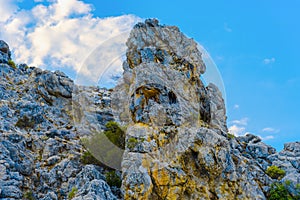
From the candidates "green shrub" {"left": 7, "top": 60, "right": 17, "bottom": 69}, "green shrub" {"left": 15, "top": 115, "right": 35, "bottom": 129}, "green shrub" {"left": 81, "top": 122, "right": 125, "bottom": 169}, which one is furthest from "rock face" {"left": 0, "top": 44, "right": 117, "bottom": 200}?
"green shrub" {"left": 81, "top": 122, "right": 125, "bottom": 169}

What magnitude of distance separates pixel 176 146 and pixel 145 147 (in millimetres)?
3032

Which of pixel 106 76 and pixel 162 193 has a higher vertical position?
pixel 106 76

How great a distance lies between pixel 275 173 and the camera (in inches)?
1366

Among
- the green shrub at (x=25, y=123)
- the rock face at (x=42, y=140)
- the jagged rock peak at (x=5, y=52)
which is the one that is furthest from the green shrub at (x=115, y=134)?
the jagged rock peak at (x=5, y=52)

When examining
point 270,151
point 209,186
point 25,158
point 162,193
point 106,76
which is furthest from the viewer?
point 270,151

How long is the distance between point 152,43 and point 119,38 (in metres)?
10.1

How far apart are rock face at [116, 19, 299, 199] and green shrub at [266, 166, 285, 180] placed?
1509 mm

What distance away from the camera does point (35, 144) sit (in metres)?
31.5

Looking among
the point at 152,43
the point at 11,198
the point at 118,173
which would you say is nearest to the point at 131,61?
the point at 152,43

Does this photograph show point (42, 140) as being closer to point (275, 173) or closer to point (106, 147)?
point (106, 147)

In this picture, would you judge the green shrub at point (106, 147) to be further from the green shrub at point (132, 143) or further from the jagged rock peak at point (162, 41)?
the jagged rock peak at point (162, 41)

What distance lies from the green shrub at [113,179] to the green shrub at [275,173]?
61.5ft

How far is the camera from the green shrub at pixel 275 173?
3417 cm

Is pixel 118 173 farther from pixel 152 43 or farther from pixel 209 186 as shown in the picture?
pixel 152 43
